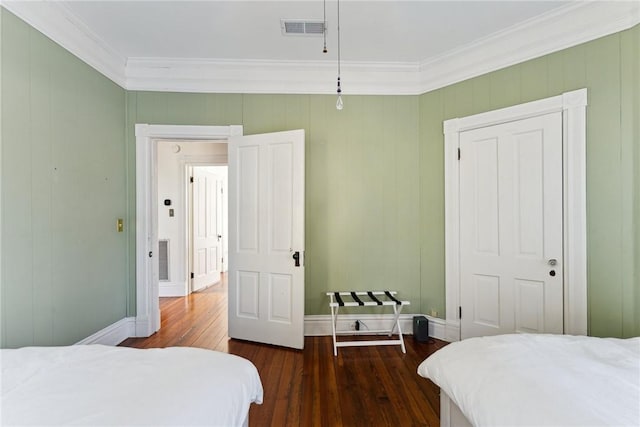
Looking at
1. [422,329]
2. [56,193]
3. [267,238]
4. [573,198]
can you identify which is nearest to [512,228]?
[573,198]

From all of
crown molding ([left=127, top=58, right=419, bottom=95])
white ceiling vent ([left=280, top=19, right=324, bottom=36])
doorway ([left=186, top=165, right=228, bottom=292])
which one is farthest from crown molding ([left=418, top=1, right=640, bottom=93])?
doorway ([left=186, top=165, right=228, bottom=292])

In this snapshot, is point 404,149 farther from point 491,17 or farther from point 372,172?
point 491,17

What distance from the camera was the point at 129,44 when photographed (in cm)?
267

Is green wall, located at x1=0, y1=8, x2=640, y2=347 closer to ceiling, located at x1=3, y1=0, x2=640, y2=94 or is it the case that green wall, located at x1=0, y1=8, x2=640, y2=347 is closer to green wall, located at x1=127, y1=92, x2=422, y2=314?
green wall, located at x1=127, y1=92, x2=422, y2=314

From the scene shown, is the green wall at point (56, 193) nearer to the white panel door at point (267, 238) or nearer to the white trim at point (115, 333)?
the white trim at point (115, 333)

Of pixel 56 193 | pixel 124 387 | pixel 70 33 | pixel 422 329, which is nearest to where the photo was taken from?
pixel 124 387

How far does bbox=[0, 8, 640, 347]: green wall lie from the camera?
1951 millimetres

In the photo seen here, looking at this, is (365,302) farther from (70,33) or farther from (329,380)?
(70,33)

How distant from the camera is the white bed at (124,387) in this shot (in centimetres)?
86

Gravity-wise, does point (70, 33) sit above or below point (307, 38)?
below

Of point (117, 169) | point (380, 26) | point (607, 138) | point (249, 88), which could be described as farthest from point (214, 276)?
point (607, 138)

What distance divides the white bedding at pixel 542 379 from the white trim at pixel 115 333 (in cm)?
279

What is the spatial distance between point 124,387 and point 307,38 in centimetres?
275

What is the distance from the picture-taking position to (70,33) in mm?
2287
